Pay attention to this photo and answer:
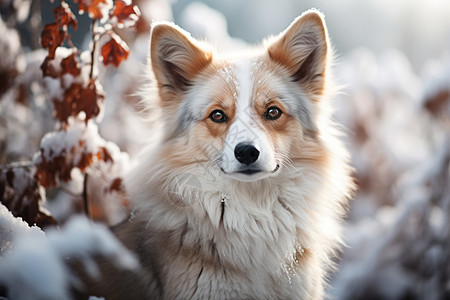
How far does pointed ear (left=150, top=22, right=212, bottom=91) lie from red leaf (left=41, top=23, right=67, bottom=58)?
62 cm

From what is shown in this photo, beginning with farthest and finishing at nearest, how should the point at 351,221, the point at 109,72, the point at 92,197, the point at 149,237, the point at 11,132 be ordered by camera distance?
the point at 351,221 < the point at 109,72 < the point at 92,197 < the point at 11,132 < the point at 149,237

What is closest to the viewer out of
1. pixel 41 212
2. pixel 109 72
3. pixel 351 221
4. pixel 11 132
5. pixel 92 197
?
pixel 41 212

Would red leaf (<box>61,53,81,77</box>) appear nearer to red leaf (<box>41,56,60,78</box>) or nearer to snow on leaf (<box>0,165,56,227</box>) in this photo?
red leaf (<box>41,56,60,78</box>)

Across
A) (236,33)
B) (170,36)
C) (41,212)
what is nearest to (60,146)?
(41,212)

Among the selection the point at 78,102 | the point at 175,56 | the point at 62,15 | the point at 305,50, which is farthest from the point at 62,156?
the point at 305,50

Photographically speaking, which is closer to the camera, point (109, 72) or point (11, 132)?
point (11, 132)

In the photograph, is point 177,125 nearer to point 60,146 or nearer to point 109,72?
point 60,146

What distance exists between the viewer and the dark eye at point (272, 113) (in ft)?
8.70

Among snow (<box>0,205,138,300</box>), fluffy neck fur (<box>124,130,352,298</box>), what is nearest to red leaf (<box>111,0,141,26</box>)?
fluffy neck fur (<box>124,130,352,298</box>)

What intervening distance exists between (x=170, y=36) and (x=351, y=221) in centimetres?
543

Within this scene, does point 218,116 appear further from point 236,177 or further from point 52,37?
point 52,37

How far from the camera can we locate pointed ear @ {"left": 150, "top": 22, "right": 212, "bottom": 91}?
265cm

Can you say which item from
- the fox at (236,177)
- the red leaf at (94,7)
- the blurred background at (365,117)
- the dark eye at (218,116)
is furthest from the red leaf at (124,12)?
the dark eye at (218,116)

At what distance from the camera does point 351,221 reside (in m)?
6.87
